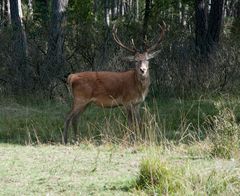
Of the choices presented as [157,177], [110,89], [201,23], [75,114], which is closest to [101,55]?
[201,23]

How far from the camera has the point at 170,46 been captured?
58.1 ft

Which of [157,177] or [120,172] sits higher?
[157,177]

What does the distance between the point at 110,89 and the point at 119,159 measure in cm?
359

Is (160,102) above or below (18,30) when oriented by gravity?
below

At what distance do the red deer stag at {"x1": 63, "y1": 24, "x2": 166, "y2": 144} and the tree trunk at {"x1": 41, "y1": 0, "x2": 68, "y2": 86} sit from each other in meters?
4.73

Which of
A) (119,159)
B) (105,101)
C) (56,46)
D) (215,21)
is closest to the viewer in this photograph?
(119,159)

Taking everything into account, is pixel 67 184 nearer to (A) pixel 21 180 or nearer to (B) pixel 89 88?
(A) pixel 21 180

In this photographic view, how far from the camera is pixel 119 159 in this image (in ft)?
30.9

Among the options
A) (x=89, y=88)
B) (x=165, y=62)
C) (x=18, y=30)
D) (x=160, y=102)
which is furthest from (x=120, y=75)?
(x=18, y=30)

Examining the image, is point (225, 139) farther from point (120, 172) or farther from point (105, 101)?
point (105, 101)

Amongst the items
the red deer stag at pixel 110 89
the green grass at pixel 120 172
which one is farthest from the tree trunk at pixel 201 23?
the green grass at pixel 120 172

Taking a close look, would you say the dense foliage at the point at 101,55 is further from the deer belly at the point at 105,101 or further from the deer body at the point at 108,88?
the deer belly at the point at 105,101

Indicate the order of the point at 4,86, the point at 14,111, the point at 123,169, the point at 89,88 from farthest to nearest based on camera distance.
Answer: the point at 4,86, the point at 14,111, the point at 89,88, the point at 123,169

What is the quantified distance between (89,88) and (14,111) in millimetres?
3567
